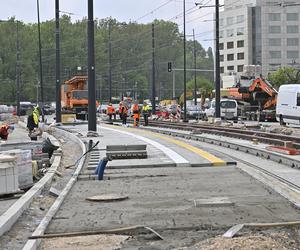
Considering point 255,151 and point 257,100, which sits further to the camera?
point 257,100

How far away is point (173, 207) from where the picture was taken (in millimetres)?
10273

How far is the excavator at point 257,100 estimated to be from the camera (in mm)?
53656

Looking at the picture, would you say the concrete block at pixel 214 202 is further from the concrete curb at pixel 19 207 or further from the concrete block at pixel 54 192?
the concrete block at pixel 54 192

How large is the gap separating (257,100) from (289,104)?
17304mm

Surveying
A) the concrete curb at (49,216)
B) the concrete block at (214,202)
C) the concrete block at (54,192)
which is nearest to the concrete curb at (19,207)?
the concrete block at (54,192)

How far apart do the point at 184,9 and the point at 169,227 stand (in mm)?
44790

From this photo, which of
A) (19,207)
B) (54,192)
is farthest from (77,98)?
(19,207)

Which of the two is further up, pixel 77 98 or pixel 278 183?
pixel 77 98

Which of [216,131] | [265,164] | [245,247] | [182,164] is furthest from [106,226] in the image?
[216,131]

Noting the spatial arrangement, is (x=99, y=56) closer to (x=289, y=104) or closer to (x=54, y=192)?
(x=289, y=104)

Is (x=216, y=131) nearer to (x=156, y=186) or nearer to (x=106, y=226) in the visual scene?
(x=156, y=186)

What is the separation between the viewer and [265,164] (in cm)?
1780

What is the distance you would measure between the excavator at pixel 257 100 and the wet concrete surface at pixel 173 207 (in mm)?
39644

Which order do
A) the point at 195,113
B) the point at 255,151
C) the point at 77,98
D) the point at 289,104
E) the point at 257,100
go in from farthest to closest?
the point at 195,113 → the point at 257,100 → the point at 77,98 → the point at 289,104 → the point at 255,151
